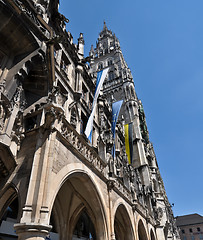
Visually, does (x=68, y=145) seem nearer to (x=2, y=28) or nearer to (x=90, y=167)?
(x=90, y=167)

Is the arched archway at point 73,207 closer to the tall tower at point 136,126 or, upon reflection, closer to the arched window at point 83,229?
the arched window at point 83,229

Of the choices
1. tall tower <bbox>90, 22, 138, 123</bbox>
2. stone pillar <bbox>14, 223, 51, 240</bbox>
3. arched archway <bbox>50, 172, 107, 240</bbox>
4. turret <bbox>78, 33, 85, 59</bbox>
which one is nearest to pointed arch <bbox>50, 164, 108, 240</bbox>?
arched archway <bbox>50, 172, 107, 240</bbox>

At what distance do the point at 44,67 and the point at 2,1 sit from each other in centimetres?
304

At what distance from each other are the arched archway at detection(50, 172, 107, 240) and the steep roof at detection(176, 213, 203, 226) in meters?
78.9

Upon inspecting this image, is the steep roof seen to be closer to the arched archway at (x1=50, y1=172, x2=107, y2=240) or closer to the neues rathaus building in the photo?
the neues rathaus building

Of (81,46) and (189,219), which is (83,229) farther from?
(189,219)

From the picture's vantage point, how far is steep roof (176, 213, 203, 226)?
75.1m

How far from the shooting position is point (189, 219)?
78.0 m

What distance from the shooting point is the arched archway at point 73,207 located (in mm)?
9375

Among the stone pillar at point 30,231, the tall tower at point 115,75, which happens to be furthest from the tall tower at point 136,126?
the stone pillar at point 30,231

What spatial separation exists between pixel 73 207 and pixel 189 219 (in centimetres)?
8309

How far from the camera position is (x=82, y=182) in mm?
9258

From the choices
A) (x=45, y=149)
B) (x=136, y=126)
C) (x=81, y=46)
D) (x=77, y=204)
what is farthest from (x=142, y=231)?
(x=136, y=126)

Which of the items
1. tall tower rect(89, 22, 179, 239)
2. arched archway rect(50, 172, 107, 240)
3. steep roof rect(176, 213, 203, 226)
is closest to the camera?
arched archway rect(50, 172, 107, 240)
